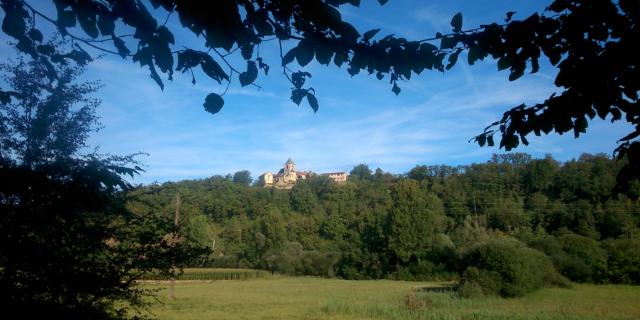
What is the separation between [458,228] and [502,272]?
21998mm

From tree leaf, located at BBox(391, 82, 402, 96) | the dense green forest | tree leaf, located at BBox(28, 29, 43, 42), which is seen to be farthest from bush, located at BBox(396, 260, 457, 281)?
tree leaf, located at BBox(28, 29, 43, 42)

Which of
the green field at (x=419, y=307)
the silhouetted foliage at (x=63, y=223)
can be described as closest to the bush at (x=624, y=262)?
the green field at (x=419, y=307)

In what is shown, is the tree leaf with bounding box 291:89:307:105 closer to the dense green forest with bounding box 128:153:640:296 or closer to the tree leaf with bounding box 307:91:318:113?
the tree leaf with bounding box 307:91:318:113

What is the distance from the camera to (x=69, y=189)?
3.94 meters

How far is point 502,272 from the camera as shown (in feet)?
71.5

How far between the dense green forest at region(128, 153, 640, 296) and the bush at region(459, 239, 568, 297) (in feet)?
0.19

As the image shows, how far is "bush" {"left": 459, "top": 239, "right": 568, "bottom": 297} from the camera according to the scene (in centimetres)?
2145

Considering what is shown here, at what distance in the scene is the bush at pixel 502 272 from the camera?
21.5m

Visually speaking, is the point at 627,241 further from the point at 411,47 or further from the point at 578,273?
the point at 411,47

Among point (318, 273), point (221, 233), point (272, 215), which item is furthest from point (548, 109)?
point (221, 233)

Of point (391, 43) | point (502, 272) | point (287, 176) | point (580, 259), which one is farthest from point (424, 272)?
point (287, 176)

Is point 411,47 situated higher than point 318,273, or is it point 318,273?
point 411,47

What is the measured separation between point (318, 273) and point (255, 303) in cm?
2388

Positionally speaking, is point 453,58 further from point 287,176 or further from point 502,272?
point 287,176
